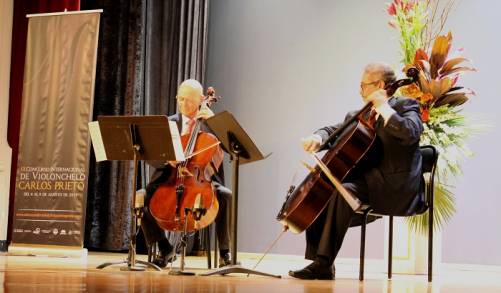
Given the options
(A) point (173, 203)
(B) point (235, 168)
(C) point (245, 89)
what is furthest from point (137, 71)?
(B) point (235, 168)

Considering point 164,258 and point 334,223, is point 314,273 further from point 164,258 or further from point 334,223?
point 164,258

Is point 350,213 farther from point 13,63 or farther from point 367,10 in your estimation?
point 13,63

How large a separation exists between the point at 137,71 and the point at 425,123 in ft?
8.83

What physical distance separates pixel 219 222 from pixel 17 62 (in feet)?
9.71

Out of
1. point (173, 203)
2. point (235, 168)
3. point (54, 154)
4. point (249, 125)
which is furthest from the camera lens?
point (249, 125)

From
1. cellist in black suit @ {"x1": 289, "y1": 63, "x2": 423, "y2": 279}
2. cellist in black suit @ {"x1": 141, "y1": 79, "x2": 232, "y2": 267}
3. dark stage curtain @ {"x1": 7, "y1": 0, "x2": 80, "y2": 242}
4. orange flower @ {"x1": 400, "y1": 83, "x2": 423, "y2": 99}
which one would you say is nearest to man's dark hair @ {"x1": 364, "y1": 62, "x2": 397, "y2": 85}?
cellist in black suit @ {"x1": 289, "y1": 63, "x2": 423, "y2": 279}

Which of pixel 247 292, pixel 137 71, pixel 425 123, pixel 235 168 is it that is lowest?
pixel 247 292

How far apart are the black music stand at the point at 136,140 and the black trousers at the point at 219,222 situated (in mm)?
534

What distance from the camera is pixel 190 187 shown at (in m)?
4.20

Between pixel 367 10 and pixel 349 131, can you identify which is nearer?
pixel 349 131

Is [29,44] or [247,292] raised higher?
[29,44]

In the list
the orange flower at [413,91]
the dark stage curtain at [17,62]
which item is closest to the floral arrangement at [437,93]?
the orange flower at [413,91]

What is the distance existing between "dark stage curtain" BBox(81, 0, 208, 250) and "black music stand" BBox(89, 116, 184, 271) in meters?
2.50

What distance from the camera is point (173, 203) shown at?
423 centimetres
